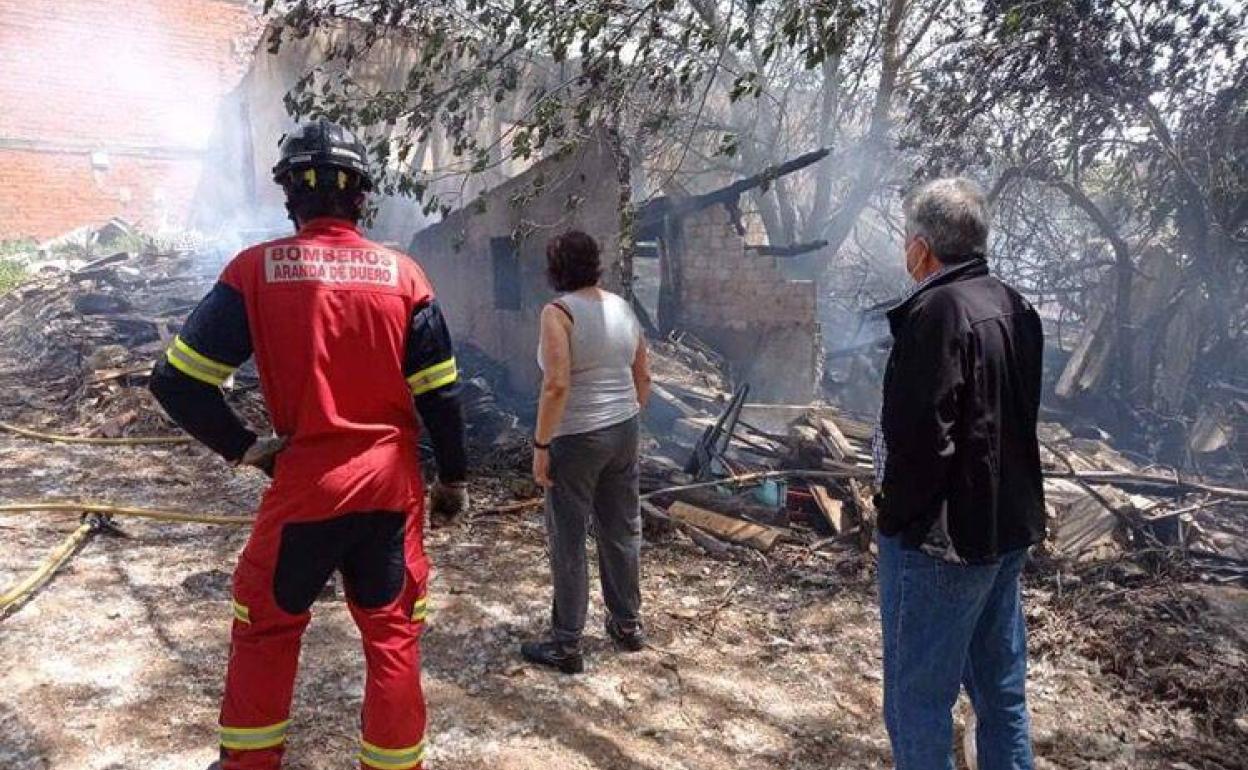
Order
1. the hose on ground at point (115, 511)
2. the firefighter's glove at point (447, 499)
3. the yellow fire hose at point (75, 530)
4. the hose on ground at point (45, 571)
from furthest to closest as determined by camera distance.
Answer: the hose on ground at point (115, 511) → the yellow fire hose at point (75, 530) → the hose on ground at point (45, 571) → the firefighter's glove at point (447, 499)

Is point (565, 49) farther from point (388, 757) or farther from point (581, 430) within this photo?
point (388, 757)

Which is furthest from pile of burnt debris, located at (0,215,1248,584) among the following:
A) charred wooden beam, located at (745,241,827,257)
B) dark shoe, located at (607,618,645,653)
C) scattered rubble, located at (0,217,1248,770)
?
charred wooden beam, located at (745,241,827,257)

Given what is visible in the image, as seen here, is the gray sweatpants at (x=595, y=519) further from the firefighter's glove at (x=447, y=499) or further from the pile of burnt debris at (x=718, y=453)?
the pile of burnt debris at (x=718, y=453)

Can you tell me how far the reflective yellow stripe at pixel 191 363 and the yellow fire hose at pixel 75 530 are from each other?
8.15ft

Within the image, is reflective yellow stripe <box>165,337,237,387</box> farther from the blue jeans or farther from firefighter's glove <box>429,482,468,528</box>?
the blue jeans

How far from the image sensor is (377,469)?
7.39ft

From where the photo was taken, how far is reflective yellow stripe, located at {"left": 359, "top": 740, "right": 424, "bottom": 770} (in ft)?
7.32

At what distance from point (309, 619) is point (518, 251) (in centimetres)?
498

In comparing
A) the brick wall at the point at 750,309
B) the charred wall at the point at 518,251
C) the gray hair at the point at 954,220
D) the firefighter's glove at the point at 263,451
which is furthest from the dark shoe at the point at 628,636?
the brick wall at the point at 750,309

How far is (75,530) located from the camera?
15.8 ft

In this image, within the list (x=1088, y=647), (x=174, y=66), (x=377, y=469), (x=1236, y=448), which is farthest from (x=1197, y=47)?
(x=174, y=66)

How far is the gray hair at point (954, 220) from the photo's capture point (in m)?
2.09

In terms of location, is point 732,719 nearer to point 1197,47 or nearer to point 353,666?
point 353,666

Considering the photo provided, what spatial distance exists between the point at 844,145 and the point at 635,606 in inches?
492
